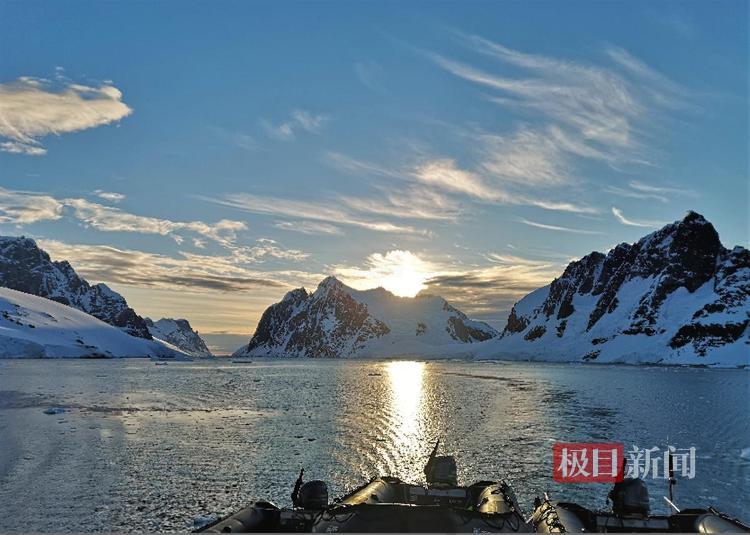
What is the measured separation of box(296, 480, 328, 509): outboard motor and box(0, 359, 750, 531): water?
4654 millimetres

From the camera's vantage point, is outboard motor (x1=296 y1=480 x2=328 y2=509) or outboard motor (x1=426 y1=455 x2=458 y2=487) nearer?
outboard motor (x1=296 y1=480 x2=328 y2=509)

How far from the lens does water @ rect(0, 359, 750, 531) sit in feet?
71.9

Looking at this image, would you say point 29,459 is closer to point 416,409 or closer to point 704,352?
point 416,409

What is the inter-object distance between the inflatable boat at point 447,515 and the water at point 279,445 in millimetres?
4050

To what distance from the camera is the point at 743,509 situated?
20922 mm

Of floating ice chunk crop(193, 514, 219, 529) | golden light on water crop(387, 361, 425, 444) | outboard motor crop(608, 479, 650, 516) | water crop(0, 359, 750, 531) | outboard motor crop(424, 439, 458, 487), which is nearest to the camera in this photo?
outboard motor crop(608, 479, 650, 516)

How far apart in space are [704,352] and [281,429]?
175 m

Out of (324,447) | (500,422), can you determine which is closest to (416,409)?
(500,422)

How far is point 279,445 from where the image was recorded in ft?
108

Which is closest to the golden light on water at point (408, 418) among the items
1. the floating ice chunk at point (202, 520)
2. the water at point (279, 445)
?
the water at point (279, 445)

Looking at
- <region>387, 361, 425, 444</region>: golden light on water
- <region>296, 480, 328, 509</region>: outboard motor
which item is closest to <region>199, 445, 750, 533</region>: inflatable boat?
<region>296, 480, 328, 509</region>: outboard motor

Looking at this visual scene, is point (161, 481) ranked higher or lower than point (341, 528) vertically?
lower

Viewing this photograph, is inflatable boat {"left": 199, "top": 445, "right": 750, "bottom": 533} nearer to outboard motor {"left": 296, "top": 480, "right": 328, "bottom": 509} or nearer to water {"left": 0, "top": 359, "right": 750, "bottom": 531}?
outboard motor {"left": 296, "top": 480, "right": 328, "bottom": 509}

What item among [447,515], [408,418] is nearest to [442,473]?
[447,515]
